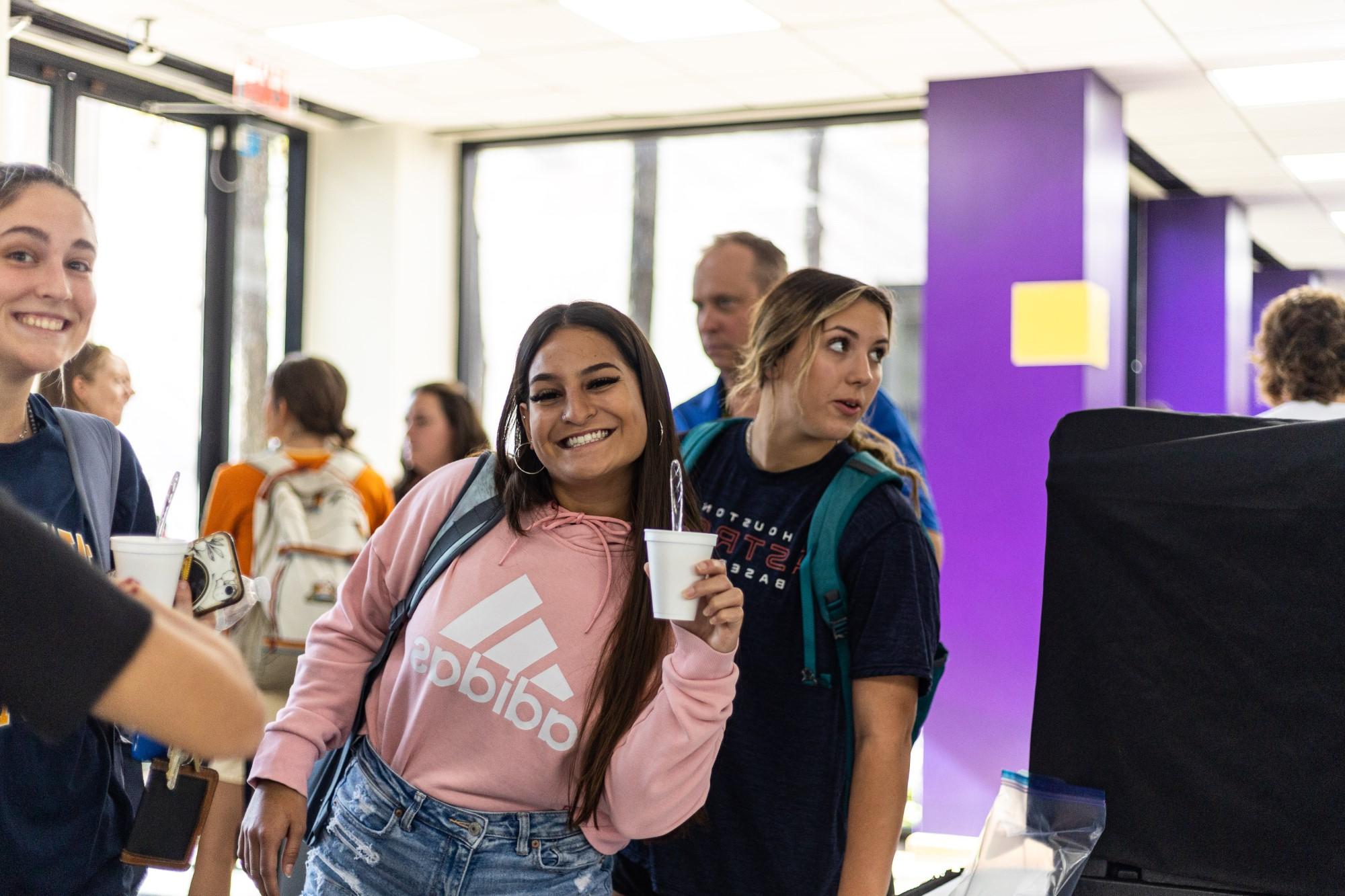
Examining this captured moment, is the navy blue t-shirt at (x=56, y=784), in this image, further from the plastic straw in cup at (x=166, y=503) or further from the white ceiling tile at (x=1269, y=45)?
the white ceiling tile at (x=1269, y=45)

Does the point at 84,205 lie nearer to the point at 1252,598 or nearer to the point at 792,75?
the point at 1252,598

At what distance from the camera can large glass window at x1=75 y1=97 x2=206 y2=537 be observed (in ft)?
18.5

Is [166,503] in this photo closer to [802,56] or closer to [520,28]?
[520,28]

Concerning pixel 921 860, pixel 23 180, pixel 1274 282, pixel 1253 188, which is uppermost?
pixel 1253 188

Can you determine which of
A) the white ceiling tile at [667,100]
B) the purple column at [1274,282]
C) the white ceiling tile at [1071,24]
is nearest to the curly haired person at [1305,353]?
the white ceiling tile at [1071,24]

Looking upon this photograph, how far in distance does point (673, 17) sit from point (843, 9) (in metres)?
0.63

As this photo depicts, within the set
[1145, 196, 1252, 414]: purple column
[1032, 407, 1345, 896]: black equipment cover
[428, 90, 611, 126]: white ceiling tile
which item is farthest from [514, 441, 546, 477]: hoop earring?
[1145, 196, 1252, 414]: purple column

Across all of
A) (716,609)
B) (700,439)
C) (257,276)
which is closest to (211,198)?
(257,276)

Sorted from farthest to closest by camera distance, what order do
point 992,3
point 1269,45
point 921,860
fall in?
point 921,860, point 1269,45, point 992,3

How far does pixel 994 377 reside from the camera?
554 cm

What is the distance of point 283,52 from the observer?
5.37 m

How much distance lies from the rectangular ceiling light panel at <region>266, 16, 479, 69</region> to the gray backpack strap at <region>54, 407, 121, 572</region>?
3.68 meters

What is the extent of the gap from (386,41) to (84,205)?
388cm

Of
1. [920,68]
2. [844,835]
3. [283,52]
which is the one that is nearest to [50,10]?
[283,52]
